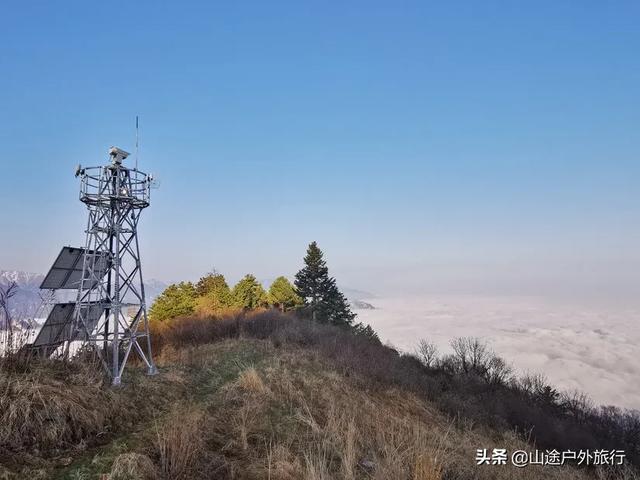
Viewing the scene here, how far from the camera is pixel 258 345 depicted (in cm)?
1966

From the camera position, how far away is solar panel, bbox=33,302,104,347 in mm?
9630

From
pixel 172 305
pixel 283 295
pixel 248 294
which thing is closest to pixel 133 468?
pixel 172 305

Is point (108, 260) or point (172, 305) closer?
point (108, 260)

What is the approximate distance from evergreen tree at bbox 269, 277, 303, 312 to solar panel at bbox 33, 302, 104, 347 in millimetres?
37543

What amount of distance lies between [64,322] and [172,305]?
31.6 meters

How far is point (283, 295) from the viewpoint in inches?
1939

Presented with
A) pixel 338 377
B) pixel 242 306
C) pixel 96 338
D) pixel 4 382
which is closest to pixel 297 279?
pixel 242 306

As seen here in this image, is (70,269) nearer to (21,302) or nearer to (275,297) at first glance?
(21,302)

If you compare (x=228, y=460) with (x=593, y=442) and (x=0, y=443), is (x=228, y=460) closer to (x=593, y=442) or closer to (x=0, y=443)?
(x=0, y=443)

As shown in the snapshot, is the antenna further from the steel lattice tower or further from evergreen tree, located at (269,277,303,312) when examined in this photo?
evergreen tree, located at (269,277,303,312)

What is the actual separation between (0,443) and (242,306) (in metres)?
38.4

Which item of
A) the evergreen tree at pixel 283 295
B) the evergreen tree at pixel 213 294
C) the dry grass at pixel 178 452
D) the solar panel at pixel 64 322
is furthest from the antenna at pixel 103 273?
the evergreen tree at pixel 283 295

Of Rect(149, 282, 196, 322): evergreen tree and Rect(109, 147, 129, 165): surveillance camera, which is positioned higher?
Rect(109, 147, 129, 165): surveillance camera

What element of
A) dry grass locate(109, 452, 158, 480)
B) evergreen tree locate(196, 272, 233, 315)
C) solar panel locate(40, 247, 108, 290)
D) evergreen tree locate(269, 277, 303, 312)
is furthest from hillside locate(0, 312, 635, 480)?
evergreen tree locate(269, 277, 303, 312)
